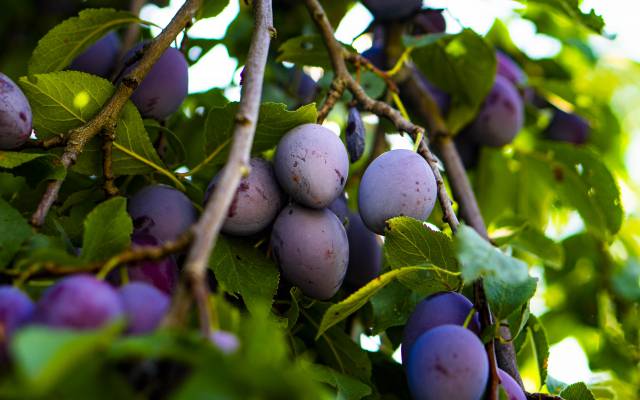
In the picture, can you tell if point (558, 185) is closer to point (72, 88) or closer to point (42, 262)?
point (72, 88)

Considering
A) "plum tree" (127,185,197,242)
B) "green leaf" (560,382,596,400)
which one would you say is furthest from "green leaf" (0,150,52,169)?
"green leaf" (560,382,596,400)

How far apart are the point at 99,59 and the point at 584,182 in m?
1.04

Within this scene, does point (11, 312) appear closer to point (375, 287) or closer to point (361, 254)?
point (375, 287)

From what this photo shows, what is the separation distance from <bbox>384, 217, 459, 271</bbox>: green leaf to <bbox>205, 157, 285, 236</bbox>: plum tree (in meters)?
0.16

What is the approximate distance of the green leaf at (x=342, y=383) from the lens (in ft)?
3.24

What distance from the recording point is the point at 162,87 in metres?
1.18

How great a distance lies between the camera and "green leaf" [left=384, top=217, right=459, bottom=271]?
98cm

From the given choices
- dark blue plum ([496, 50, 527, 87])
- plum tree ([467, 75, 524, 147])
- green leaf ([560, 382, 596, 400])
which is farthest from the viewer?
dark blue plum ([496, 50, 527, 87])

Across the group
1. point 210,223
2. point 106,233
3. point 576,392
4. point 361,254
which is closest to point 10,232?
point 106,233

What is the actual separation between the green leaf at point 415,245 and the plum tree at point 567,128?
1.15 m

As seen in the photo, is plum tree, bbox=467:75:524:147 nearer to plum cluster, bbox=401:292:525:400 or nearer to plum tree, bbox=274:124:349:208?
plum tree, bbox=274:124:349:208

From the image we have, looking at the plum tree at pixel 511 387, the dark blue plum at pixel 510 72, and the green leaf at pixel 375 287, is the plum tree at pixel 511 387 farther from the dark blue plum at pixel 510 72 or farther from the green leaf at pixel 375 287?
the dark blue plum at pixel 510 72

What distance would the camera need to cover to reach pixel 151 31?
1.82m

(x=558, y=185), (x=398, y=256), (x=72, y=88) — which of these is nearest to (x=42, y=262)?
(x=72, y=88)
